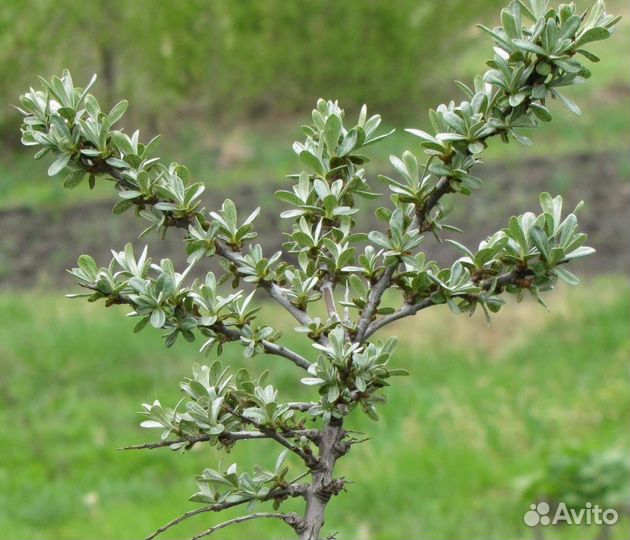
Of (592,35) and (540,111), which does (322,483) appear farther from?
(592,35)

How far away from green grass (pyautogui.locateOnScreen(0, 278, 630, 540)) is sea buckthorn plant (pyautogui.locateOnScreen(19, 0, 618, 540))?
311 cm

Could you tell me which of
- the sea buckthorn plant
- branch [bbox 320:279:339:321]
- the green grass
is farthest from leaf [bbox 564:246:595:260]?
the green grass

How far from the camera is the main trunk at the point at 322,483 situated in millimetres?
1421

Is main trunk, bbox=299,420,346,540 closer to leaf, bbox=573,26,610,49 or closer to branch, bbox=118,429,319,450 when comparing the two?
branch, bbox=118,429,319,450

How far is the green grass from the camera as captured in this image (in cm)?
490

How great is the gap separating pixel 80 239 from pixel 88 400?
3.61m

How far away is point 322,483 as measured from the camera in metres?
1.43

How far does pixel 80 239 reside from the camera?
9.80 m

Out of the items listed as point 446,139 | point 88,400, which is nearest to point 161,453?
point 88,400

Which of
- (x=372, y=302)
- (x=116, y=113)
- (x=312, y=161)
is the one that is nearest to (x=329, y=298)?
(x=372, y=302)

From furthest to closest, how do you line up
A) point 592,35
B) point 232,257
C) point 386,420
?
point 386,420
point 232,257
point 592,35

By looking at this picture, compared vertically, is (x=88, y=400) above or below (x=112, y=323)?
below

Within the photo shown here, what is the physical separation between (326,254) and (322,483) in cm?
36

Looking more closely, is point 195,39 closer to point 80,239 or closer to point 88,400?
point 80,239
